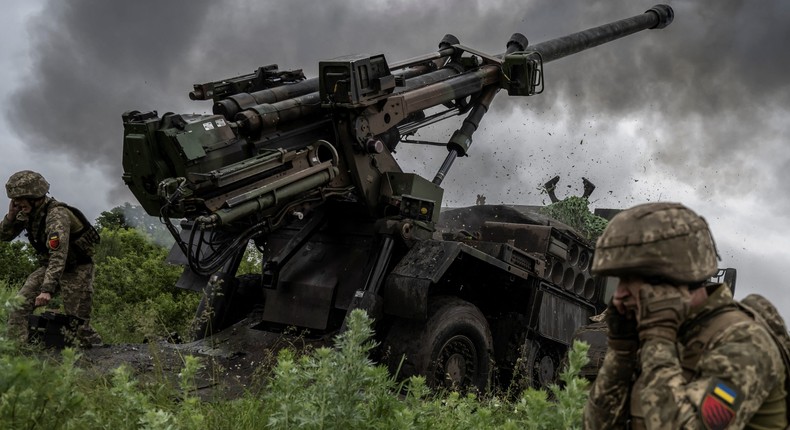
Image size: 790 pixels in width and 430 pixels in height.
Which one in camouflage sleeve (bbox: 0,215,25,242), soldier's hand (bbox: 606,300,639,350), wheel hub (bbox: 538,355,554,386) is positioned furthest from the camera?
wheel hub (bbox: 538,355,554,386)

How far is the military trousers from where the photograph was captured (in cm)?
822

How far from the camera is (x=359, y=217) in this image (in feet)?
29.7

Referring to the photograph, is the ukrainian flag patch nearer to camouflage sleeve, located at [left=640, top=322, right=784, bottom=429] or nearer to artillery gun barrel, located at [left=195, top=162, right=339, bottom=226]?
camouflage sleeve, located at [left=640, top=322, right=784, bottom=429]

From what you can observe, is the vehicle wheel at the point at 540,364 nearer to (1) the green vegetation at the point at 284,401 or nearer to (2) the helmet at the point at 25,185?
(1) the green vegetation at the point at 284,401

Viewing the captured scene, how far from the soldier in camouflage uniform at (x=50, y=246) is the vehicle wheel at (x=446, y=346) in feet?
9.53

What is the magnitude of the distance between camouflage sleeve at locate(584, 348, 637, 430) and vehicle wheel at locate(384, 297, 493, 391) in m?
4.78

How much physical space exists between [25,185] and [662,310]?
6807mm

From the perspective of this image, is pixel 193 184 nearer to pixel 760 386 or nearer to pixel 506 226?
pixel 506 226

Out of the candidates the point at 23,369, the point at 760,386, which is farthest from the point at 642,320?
the point at 23,369

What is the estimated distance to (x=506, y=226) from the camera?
32.7ft

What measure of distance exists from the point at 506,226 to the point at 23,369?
22.9 ft

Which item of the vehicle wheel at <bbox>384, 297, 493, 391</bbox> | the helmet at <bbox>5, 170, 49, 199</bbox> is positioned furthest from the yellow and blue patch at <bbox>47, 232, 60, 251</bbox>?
the vehicle wheel at <bbox>384, 297, 493, 391</bbox>

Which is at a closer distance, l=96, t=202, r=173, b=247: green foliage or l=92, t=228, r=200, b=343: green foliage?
l=92, t=228, r=200, b=343: green foliage

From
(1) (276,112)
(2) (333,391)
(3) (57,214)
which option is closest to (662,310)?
(2) (333,391)
